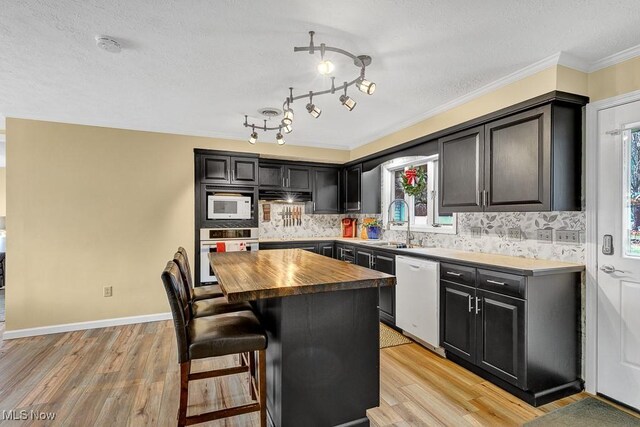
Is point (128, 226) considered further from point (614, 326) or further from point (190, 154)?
point (614, 326)

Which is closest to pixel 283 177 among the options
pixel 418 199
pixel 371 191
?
pixel 371 191

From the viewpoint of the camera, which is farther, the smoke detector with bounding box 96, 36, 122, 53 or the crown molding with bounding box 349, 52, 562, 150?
the crown molding with bounding box 349, 52, 562, 150

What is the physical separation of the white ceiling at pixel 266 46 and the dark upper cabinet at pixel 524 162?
411 mm

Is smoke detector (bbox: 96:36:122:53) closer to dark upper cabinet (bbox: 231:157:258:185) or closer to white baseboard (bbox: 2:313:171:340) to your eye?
dark upper cabinet (bbox: 231:157:258:185)

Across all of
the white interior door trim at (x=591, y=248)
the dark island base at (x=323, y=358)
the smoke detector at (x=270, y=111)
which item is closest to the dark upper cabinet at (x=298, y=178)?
the smoke detector at (x=270, y=111)

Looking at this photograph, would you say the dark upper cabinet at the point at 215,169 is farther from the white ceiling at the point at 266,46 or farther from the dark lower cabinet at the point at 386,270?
the dark lower cabinet at the point at 386,270

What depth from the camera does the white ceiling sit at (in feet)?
5.83

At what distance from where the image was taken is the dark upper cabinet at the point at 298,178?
5051 mm

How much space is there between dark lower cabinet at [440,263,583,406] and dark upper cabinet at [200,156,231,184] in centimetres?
322

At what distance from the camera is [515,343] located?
2.27 metres

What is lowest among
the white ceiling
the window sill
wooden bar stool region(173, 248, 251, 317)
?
wooden bar stool region(173, 248, 251, 317)

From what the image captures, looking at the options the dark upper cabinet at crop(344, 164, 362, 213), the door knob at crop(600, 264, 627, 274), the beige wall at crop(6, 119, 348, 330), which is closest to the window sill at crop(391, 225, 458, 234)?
the dark upper cabinet at crop(344, 164, 362, 213)

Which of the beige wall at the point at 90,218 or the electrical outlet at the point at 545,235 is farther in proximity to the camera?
the beige wall at the point at 90,218

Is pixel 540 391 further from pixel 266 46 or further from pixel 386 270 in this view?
pixel 266 46
